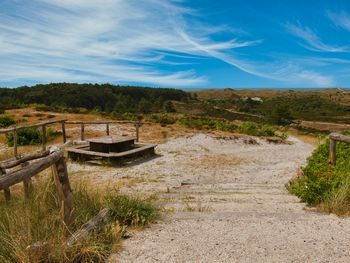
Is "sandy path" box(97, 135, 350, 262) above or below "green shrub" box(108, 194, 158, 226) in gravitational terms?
below

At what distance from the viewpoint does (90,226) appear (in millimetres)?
3924

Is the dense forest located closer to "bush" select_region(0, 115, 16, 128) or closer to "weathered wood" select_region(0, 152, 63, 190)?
"bush" select_region(0, 115, 16, 128)

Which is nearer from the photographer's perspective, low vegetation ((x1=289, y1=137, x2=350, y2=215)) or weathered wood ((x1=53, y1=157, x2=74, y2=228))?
weathered wood ((x1=53, y1=157, x2=74, y2=228))

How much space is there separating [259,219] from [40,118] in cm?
2342

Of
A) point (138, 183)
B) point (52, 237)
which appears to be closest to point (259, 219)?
point (52, 237)

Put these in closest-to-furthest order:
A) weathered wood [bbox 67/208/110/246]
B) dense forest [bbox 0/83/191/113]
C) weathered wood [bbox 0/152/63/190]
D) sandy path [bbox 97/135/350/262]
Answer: weathered wood [bbox 0/152/63/190] → weathered wood [bbox 67/208/110/246] → sandy path [bbox 97/135/350/262] → dense forest [bbox 0/83/191/113]

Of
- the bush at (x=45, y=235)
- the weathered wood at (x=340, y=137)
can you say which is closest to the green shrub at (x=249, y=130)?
the weathered wood at (x=340, y=137)

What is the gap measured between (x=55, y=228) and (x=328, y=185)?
14.9 feet

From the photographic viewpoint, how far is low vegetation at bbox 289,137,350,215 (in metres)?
5.36

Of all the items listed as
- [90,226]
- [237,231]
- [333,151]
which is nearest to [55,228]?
[90,226]

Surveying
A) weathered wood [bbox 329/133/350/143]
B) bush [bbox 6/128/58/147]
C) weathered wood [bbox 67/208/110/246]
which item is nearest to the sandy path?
weathered wood [bbox 67/208/110/246]

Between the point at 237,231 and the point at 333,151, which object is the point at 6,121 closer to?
the point at 333,151

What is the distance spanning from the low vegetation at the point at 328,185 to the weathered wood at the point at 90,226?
11.2 ft

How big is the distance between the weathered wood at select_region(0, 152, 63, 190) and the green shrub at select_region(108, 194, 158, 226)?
4.04 ft
